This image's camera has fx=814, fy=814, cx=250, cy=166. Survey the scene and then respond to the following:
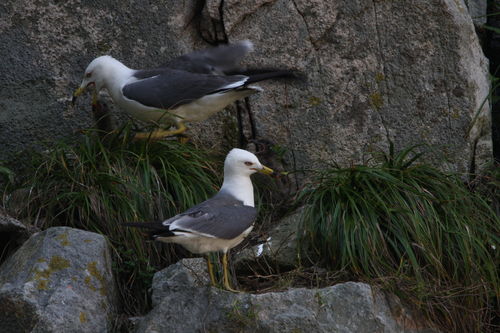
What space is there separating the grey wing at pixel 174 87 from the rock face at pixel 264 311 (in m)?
1.38

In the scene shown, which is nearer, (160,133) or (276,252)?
(276,252)

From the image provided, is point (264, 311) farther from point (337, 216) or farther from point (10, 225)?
point (10, 225)

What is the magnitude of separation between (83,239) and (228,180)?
82 centimetres

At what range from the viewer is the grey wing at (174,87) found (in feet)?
16.4

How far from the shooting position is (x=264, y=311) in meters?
3.79

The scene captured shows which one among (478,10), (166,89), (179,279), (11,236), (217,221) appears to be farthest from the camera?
(478,10)

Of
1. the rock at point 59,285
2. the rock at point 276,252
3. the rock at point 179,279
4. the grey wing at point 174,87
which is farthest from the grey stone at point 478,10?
the rock at point 59,285

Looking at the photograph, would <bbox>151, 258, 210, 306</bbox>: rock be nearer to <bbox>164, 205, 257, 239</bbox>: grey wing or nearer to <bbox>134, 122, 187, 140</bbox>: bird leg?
<bbox>164, 205, 257, 239</bbox>: grey wing

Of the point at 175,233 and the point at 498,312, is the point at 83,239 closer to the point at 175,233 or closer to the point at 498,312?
the point at 175,233

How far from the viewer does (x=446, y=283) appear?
4.57 meters

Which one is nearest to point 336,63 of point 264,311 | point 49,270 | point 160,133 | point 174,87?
point 174,87

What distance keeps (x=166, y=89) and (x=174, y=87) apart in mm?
53

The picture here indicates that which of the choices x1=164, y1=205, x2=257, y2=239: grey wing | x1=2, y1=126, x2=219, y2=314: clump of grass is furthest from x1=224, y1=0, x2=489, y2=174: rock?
x1=164, y1=205, x2=257, y2=239: grey wing

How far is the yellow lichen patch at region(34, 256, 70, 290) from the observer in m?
3.90
